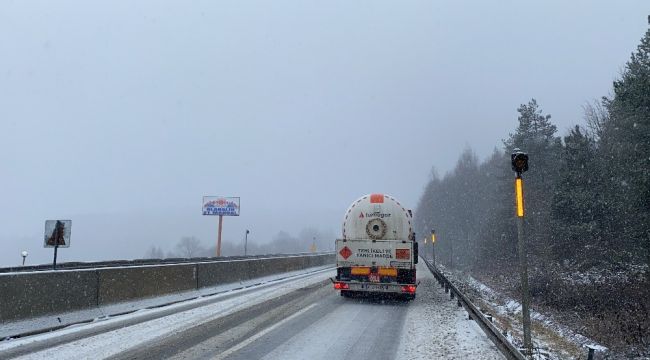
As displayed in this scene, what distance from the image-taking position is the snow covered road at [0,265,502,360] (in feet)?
24.4

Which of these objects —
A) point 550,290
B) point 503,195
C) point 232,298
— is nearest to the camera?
point 232,298

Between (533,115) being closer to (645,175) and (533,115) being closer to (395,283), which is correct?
(645,175)

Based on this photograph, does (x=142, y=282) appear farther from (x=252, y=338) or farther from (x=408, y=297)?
(x=408, y=297)

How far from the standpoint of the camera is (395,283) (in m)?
14.3

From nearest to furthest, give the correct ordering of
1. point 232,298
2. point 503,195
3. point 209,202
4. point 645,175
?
1. point 232,298
2. point 645,175
3. point 503,195
4. point 209,202

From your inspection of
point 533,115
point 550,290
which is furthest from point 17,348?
point 533,115

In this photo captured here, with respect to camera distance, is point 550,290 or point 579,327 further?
point 550,290

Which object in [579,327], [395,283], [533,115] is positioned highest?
[533,115]

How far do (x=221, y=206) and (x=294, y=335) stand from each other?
50809 mm

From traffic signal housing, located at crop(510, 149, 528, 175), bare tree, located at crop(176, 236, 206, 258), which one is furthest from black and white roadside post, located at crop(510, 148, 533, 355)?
bare tree, located at crop(176, 236, 206, 258)

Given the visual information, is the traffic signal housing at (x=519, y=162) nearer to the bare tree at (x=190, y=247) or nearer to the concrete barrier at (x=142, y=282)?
the concrete barrier at (x=142, y=282)

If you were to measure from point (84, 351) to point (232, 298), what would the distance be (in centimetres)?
773

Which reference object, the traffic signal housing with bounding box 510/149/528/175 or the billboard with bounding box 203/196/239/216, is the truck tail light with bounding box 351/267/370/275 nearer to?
the traffic signal housing with bounding box 510/149/528/175

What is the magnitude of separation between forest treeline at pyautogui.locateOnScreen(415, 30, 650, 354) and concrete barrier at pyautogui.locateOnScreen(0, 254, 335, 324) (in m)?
11.9
